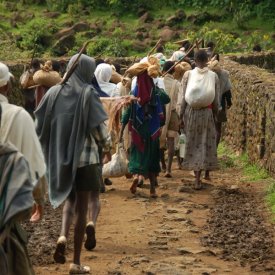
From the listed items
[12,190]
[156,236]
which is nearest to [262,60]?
[156,236]

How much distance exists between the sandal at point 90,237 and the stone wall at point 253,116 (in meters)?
4.26

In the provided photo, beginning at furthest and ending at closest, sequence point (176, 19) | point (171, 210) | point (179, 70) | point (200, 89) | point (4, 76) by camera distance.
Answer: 1. point (176, 19)
2. point (179, 70)
3. point (200, 89)
4. point (171, 210)
5. point (4, 76)

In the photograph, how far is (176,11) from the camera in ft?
129

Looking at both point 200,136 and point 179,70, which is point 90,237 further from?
point 179,70

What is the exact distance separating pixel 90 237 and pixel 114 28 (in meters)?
29.6

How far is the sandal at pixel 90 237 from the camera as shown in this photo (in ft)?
29.5

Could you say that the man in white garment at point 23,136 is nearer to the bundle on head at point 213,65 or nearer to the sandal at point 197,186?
the sandal at point 197,186

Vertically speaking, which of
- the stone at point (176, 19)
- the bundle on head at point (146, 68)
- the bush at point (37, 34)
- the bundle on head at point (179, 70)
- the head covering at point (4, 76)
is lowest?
the bush at point (37, 34)

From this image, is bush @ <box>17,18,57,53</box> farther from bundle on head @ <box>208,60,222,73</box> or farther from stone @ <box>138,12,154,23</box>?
bundle on head @ <box>208,60,222,73</box>

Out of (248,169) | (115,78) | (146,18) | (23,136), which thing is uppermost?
(23,136)

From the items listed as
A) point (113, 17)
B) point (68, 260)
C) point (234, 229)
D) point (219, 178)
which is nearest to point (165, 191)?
point (219, 178)

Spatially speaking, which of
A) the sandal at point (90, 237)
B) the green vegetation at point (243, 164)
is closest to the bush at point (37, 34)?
the green vegetation at point (243, 164)

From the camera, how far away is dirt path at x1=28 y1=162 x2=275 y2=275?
8711 mm

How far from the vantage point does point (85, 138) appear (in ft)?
27.2
